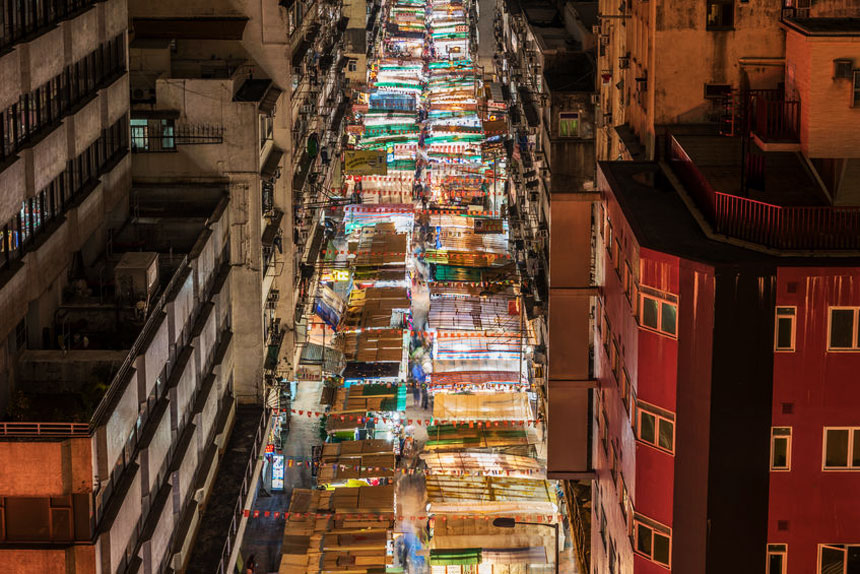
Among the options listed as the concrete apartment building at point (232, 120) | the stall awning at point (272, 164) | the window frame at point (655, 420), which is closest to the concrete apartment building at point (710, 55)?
the window frame at point (655, 420)

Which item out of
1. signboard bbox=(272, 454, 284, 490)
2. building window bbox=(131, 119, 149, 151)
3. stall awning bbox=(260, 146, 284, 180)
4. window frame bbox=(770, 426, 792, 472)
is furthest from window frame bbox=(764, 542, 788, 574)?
building window bbox=(131, 119, 149, 151)

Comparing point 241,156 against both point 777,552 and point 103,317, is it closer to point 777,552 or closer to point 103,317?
point 103,317

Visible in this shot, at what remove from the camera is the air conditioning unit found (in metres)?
31.9

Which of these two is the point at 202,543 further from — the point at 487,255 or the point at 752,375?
the point at 487,255

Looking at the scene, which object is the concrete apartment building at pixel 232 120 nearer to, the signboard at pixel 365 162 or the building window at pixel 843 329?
the building window at pixel 843 329

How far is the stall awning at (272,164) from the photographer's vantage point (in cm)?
5594

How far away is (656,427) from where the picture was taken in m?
30.4

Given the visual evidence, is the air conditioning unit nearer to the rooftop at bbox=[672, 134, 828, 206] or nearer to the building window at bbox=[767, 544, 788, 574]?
the rooftop at bbox=[672, 134, 828, 206]

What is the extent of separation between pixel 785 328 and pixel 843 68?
7.35 metres

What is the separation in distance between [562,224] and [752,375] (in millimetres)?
10771

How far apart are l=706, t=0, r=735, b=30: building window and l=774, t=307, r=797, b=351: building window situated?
42.2 feet

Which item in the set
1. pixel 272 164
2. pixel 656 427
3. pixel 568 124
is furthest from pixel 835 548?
pixel 272 164

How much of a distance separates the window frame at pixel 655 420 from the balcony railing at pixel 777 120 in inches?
303

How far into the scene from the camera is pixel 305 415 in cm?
6756
